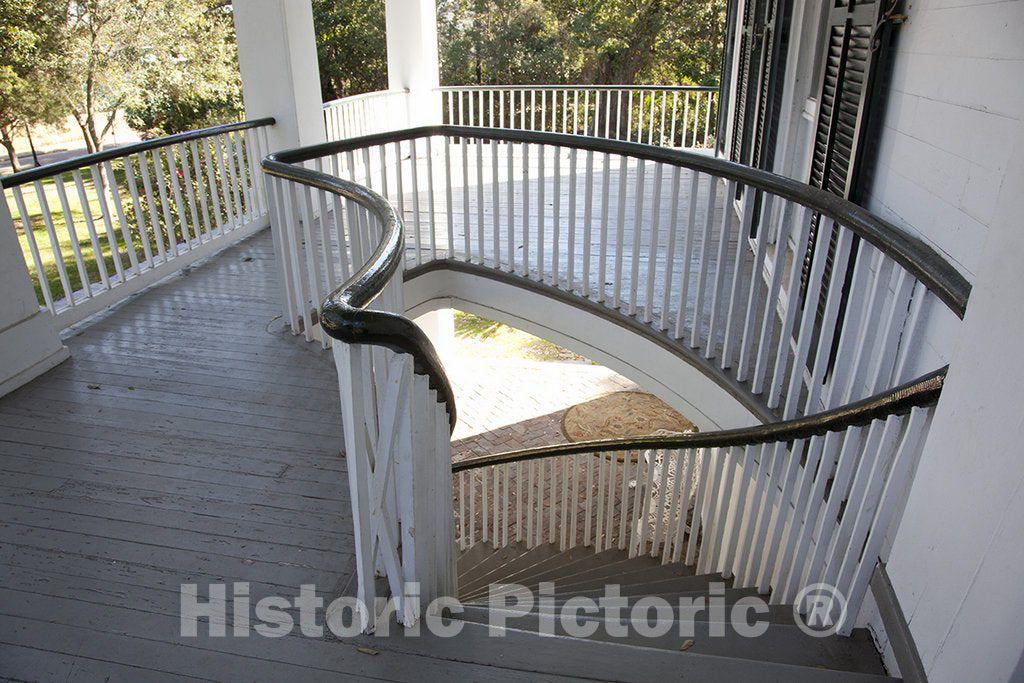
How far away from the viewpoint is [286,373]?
373 cm

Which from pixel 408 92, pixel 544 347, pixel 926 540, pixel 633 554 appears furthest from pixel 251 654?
pixel 544 347

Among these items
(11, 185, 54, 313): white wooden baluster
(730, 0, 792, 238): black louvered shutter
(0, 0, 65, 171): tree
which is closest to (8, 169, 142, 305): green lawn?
(0, 0, 65, 171): tree

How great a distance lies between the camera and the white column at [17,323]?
3.44m

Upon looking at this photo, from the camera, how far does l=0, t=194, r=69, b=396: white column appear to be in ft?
11.3

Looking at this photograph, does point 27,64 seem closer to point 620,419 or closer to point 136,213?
point 136,213

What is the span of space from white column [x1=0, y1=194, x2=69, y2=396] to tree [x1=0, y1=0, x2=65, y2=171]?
12329 millimetres

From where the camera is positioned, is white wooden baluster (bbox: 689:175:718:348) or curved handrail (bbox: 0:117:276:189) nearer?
white wooden baluster (bbox: 689:175:718:348)

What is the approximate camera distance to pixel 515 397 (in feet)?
28.9

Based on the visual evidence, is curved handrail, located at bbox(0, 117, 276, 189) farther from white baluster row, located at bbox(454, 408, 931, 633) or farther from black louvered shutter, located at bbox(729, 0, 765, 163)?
black louvered shutter, located at bbox(729, 0, 765, 163)

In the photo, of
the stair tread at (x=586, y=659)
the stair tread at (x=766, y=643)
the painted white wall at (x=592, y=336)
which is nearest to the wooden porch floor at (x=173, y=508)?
the stair tread at (x=586, y=659)

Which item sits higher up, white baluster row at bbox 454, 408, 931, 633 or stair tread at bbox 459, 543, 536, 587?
white baluster row at bbox 454, 408, 931, 633

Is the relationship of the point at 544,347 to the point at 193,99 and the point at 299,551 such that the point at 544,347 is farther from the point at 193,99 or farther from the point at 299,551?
the point at 193,99

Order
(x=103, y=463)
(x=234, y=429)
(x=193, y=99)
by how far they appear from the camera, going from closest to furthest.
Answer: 1. (x=103, y=463)
2. (x=234, y=429)
3. (x=193, y=99)

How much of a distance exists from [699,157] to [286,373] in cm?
230
